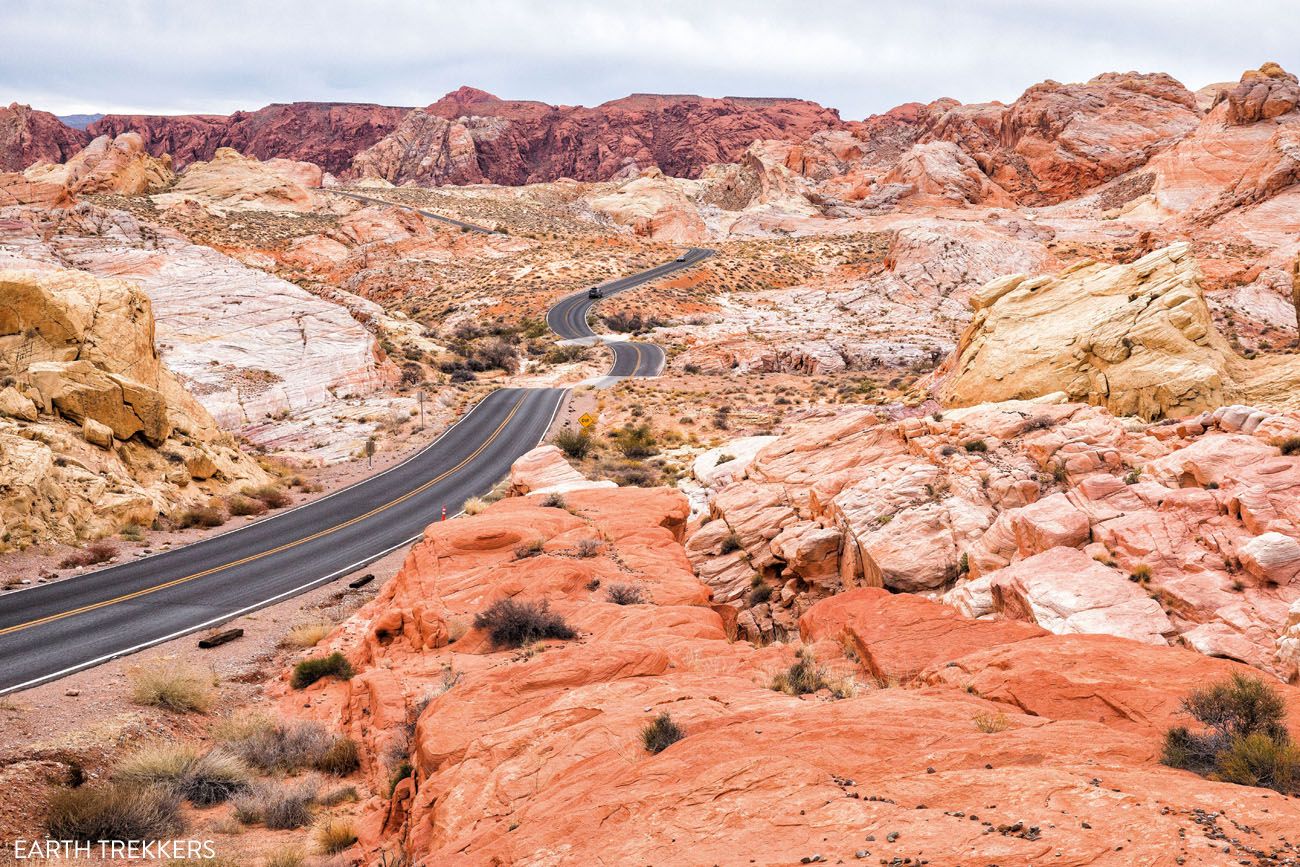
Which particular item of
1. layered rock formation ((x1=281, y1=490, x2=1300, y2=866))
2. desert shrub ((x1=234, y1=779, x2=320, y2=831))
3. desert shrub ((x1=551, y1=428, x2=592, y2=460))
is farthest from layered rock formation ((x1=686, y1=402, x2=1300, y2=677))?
desert shrub ((x1=551, y1=428, x2=592, y2=460))

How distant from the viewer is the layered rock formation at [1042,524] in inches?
428

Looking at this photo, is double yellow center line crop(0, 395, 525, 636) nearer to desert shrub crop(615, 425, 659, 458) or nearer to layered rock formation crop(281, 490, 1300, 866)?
desert shrub crop(615, 425, 659, 458)

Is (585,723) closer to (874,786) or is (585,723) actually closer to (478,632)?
(874,786)

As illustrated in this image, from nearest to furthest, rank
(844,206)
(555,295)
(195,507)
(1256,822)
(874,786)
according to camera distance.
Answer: (1256,822) → (874,786) → (195,507) → (555,295) → (844,206)

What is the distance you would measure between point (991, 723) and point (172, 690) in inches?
598

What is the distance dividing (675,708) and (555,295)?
236 ft

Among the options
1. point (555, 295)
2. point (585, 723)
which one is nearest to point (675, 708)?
point (585, 723)

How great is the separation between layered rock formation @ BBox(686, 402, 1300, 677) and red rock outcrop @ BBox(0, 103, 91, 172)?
713 feet

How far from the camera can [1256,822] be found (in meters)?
5.72

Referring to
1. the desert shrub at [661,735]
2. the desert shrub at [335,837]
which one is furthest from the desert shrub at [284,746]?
the desert shrub at [661,735]

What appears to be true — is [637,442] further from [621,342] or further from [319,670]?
[621,342]

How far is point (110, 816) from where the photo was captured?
988 centimetres

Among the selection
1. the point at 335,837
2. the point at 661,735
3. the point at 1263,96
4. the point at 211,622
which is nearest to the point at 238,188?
the point at 211,622

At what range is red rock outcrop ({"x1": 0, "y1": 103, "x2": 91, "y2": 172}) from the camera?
6673 inches
